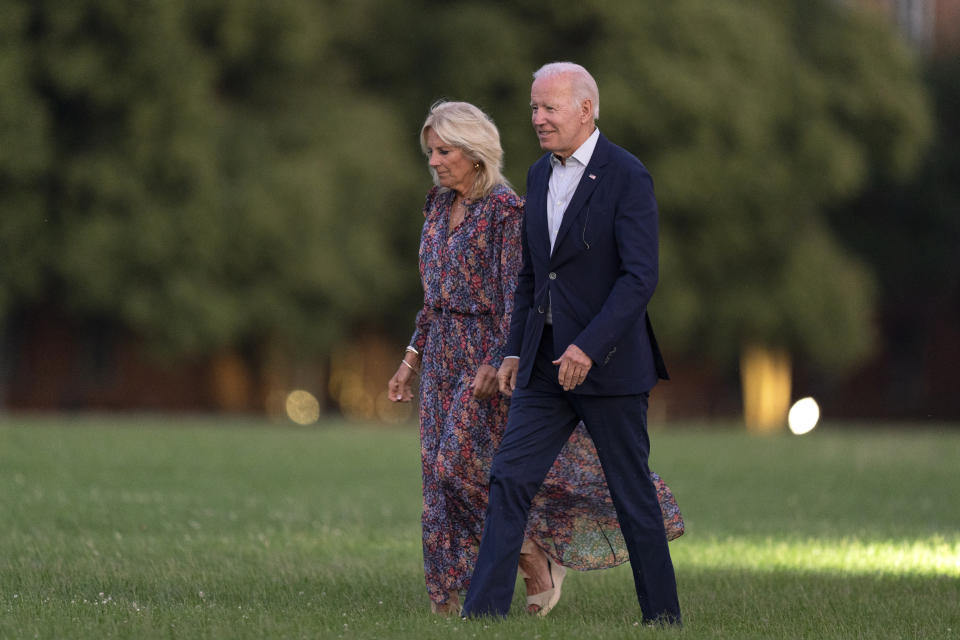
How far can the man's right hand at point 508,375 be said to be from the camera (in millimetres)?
7270

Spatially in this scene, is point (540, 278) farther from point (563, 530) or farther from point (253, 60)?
point (253, 60)

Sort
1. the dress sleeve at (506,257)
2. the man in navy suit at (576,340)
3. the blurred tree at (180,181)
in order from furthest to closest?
the blurred tree at (180,181), the dress sleeve at (506,257), the man in navy suit at (576,340)

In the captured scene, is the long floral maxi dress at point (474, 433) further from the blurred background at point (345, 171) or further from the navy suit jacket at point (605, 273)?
the blurred background at point (345, 171)

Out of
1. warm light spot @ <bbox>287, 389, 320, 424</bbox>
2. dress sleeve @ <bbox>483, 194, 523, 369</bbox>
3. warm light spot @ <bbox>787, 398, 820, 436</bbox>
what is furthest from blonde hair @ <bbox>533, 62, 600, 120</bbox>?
warm light spot @ <bbox>787, 398, 820, 436</bbox>

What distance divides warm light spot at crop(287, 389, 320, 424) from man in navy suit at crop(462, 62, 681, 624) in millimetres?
28199

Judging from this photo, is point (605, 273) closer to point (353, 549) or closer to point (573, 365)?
point (573, 365)

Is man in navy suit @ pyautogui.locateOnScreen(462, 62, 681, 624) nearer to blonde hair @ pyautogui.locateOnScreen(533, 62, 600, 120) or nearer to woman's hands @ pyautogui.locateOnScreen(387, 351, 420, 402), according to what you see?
blonde hair @ pyautogui.locateOnScreen(533, 62, 600, 120)

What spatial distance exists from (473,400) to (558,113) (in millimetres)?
1414

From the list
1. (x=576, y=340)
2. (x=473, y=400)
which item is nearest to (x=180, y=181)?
(x=473, y=400)

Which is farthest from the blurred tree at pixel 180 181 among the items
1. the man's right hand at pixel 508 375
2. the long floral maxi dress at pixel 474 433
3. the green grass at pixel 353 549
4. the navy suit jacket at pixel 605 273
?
the navy suit jacket at pixel 605 273

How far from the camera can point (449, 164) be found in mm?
7590

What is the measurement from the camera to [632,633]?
21.9 ft

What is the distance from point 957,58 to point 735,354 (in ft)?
45.2

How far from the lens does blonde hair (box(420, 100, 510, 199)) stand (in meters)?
7.53
